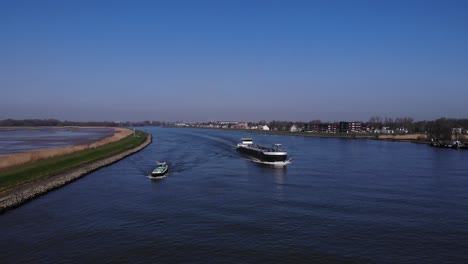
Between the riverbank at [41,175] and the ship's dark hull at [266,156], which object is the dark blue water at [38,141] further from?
the ship's dark hull at [266,156]

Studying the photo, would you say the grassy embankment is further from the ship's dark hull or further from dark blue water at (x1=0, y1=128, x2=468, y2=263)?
the ship's dark hull

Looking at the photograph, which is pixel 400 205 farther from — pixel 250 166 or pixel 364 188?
pixel 250 166

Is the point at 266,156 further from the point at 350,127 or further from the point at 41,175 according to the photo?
the point at 350,127

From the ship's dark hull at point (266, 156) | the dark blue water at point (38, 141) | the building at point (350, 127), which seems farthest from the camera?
the building at point (350, 127)

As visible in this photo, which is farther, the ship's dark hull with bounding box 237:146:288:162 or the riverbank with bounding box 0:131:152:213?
the ship's dark hull with bounding box 237:146:288:162

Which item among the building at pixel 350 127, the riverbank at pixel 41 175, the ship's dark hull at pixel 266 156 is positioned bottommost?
the riverbank at pixel 41 175

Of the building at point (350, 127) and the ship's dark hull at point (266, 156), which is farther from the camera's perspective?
the building at point (350, 127)

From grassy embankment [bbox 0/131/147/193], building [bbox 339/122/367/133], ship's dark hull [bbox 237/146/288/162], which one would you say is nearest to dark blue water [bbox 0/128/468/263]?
grassy embankment [bbox 0/131/147/193]

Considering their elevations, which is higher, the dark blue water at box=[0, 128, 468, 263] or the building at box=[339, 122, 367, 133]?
the building at box=[339, 122, 367, 133]

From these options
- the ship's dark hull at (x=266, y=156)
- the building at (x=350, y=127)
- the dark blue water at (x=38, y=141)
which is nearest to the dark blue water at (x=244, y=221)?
the ship's dark hull at (x=266, y=156)

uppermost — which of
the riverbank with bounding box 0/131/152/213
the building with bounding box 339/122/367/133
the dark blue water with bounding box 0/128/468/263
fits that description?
the building with bounding box 339/122/367/133
